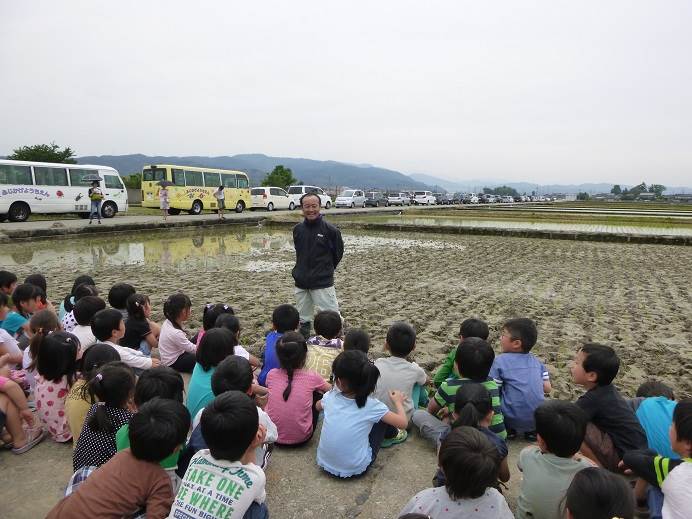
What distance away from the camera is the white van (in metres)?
16.2

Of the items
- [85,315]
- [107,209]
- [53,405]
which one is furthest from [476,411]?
[107,209]

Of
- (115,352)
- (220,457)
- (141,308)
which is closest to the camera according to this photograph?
(220,457)

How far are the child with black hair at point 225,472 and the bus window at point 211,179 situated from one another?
23211 millimetres

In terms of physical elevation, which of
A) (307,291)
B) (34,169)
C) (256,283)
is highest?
(34,169)

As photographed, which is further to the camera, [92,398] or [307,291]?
[307,291]

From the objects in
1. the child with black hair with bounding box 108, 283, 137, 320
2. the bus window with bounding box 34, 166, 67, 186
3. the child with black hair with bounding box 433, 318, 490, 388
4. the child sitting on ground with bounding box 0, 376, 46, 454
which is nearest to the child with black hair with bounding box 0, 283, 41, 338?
the child with black hair with bounding box 108, 283, 137, 320

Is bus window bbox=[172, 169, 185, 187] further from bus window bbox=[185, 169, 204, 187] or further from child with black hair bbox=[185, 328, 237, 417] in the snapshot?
child with black hair bbox=[185, 328, 237, 417]

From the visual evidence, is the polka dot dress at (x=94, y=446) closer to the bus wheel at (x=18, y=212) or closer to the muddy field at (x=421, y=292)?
the muddy field at (x=421, y=292)

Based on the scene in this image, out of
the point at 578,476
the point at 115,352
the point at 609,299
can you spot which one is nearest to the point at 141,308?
the point at 115,352

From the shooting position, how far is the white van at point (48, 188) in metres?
16.2

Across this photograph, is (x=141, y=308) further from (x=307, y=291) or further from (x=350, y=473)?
(x=350, y=473)

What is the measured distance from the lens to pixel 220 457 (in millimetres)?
2016

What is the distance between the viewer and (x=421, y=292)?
757 cm

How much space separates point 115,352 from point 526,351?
280 cm
